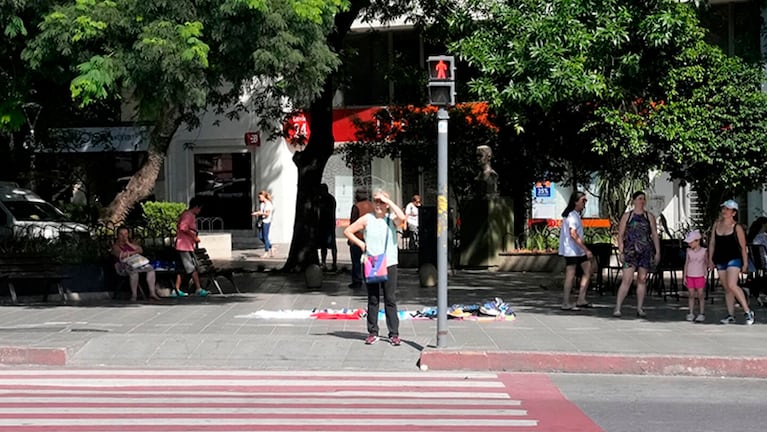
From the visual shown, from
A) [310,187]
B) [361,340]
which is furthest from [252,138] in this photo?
[361,340]

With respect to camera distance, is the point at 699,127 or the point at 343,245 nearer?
the point at 699,127

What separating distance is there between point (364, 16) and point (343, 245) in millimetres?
9424

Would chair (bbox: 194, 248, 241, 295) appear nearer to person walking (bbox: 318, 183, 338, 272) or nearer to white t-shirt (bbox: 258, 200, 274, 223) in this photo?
person walking (bbox: 318, 183, 338, 272)

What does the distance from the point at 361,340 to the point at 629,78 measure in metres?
5.99

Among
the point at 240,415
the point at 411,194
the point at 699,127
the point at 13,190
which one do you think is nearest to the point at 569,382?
the point at 240,415

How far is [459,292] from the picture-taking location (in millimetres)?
18219

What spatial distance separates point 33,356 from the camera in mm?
11336

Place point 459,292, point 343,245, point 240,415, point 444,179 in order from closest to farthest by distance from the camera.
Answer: point 240,415
point 444,179
point 459,292
point 343,245

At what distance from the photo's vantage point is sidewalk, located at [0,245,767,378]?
10961mm

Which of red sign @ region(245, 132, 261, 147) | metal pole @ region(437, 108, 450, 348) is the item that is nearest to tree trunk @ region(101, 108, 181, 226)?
red sign @ region(245, 132, 261, 147)

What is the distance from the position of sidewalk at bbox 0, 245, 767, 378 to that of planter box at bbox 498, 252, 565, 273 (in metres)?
6.30

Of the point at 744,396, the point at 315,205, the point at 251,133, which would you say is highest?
the point at 251,133

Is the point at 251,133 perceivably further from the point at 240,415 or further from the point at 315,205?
the point at 240,415

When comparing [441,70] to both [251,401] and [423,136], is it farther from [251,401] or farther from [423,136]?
[423,136]
